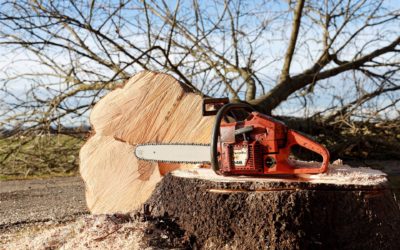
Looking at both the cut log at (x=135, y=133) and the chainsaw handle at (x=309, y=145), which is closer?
the chainsaw handle at (x=309, y=145)

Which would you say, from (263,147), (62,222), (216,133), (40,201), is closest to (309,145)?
(263,147)

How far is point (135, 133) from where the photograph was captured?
3467mm

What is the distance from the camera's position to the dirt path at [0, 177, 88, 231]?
12.4 feet

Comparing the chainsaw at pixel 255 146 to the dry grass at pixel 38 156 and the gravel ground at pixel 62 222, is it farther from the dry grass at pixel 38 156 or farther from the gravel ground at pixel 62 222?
the dry grass at pixel 38 156

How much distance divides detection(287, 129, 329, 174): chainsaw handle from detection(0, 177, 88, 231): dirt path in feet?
6.30

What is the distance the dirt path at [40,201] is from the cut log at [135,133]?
45 centimetres

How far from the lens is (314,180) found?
2477 millimetres

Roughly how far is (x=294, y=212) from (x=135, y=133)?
148cm

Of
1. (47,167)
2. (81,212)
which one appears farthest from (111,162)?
(47,167)

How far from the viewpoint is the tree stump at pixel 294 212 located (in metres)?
2.30

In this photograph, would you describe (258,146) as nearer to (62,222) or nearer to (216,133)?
(216,133)

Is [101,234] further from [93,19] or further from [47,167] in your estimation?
[47,167]

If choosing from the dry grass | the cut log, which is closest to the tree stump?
the cut log

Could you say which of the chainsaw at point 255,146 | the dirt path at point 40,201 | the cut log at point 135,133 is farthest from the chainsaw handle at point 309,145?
the dirt path at point 40,201
